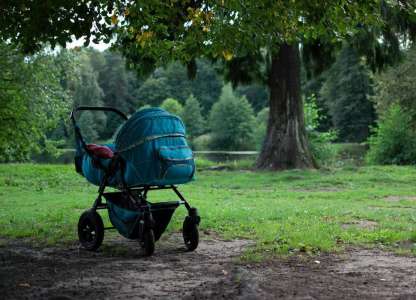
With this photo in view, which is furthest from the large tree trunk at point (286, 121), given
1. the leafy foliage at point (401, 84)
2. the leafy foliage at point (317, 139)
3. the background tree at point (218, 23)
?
the leafy foliage at point (401, 84)

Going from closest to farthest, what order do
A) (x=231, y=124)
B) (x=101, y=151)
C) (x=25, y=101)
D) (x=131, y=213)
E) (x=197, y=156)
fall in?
(x=131, y=213) → (x=101, y=151) → (x=25, y=101) → (x=197, y=156) → (x=231, y=124)

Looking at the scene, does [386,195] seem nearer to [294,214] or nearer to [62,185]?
[294,214]

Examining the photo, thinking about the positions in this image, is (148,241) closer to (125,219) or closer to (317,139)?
(125,219)

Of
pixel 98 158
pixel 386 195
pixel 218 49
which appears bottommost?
pixel 386 195

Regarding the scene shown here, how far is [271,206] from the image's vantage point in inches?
447

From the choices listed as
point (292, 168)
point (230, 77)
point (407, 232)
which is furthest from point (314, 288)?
point (230, 77)

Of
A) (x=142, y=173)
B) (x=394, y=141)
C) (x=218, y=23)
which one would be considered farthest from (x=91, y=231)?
(x=394, y=141)

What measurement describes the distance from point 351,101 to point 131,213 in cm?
5896

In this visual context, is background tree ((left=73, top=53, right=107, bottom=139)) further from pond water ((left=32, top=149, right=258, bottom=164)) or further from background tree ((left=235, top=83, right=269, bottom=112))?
background tree ((left=235, top=83, right=269, bottom=112))

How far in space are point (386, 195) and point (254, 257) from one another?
7985mm

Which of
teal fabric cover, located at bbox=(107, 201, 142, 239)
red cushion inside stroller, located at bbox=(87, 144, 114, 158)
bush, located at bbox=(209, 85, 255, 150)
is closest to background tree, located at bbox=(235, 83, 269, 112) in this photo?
bush, located at bbox=(209, 85, 255, 150)

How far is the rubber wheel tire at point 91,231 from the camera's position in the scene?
7035mm

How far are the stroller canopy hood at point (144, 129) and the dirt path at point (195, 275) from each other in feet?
4.22

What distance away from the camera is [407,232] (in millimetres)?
7840
